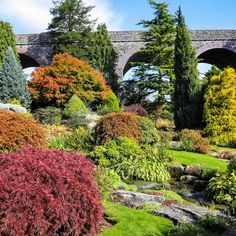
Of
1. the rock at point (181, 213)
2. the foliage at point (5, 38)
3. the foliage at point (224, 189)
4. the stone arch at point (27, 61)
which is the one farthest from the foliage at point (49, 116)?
the stone arch at point (27, 61)

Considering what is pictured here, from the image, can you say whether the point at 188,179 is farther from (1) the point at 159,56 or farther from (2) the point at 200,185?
(1) the point at 159,56

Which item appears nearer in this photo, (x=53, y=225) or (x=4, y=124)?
(x=53, y=225)

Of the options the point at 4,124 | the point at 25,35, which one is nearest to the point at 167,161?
the point at 4,124

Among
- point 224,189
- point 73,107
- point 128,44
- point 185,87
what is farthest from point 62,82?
point 224,189

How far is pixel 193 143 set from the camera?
1352cm

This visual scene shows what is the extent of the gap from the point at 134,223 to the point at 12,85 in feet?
50.3

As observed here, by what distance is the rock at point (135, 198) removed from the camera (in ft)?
21.5

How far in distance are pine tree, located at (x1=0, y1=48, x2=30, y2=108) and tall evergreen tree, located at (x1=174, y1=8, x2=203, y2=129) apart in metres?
7.92

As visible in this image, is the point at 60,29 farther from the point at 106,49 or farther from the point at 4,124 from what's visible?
the point at 4,124

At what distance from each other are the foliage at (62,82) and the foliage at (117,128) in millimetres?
8018

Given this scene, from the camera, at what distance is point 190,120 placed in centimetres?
1662

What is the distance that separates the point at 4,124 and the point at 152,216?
4397 millimetres

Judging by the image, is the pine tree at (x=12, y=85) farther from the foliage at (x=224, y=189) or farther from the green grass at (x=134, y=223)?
the green grass at (x=134, y=223)

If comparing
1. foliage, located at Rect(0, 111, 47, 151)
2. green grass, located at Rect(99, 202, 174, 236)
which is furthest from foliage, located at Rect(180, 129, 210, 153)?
green grass, located at Rect(99, 202, 174, 236)
